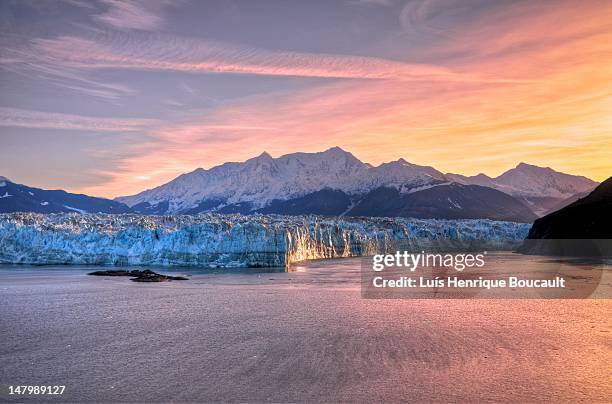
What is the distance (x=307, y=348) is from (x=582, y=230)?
7305 cm

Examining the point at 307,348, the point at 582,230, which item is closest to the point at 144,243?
the point at 307,348

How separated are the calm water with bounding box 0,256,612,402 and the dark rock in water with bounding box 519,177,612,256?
49449 mm

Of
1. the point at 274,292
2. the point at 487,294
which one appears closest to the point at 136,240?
the point at 274,292

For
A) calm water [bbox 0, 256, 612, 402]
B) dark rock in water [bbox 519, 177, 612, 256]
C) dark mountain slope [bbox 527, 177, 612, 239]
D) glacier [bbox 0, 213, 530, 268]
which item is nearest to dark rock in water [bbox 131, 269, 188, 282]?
calm water [bbox 0, 256, 612, 402]

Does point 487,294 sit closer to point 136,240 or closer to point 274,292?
point 274,292

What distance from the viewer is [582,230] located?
7862 centimetres

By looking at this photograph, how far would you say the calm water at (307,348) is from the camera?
1425 cm

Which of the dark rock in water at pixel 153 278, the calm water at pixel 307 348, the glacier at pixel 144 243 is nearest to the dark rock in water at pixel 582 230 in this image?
the glacier at pixel 144 243

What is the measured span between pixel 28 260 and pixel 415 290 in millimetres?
52712

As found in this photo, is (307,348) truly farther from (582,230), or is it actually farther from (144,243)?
(582,230)

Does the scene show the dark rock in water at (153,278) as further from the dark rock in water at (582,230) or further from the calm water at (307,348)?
the dark rock in water at (582,230)

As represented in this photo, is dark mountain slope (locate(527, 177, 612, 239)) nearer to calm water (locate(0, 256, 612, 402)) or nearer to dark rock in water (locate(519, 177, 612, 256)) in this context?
dark rock in water (locate(519, 177, 612, 256))

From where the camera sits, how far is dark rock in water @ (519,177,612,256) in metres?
73.5

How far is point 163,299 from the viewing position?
112 ft
